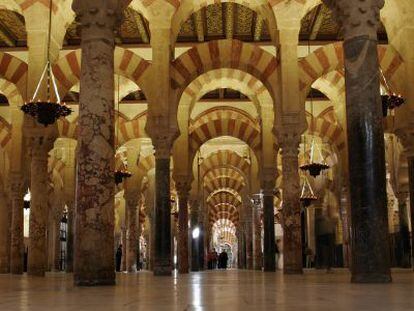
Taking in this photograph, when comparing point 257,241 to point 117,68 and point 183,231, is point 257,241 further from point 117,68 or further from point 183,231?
point 117,68

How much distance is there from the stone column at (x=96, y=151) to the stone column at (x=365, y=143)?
6.87 ft

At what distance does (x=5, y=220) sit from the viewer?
14508mm

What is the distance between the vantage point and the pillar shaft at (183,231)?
12805 millimetres

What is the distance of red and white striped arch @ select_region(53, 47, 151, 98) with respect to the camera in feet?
31.8

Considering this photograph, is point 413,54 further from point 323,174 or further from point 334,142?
point 323,174

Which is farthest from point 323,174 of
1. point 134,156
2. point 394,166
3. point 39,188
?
point 39,188

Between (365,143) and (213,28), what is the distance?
7.39 m

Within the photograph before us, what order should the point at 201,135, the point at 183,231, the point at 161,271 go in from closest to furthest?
the point at 161,271, the point at 183,231, the point at 201,135

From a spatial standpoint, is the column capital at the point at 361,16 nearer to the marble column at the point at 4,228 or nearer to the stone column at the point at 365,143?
the stone column at the point at 365,143

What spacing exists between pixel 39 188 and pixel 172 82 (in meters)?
2.71

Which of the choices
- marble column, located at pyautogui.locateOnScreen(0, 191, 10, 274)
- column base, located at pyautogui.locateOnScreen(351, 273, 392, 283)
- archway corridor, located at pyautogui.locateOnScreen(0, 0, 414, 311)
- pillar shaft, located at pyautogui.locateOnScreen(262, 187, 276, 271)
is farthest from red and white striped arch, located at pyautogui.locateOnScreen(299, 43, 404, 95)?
marble column, located at pyautogui.locateOnScreen(0, 191, 10, 274)

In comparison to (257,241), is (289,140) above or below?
above

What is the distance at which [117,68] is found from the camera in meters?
9.86

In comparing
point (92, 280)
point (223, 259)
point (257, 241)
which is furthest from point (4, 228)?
point (223, 259)
